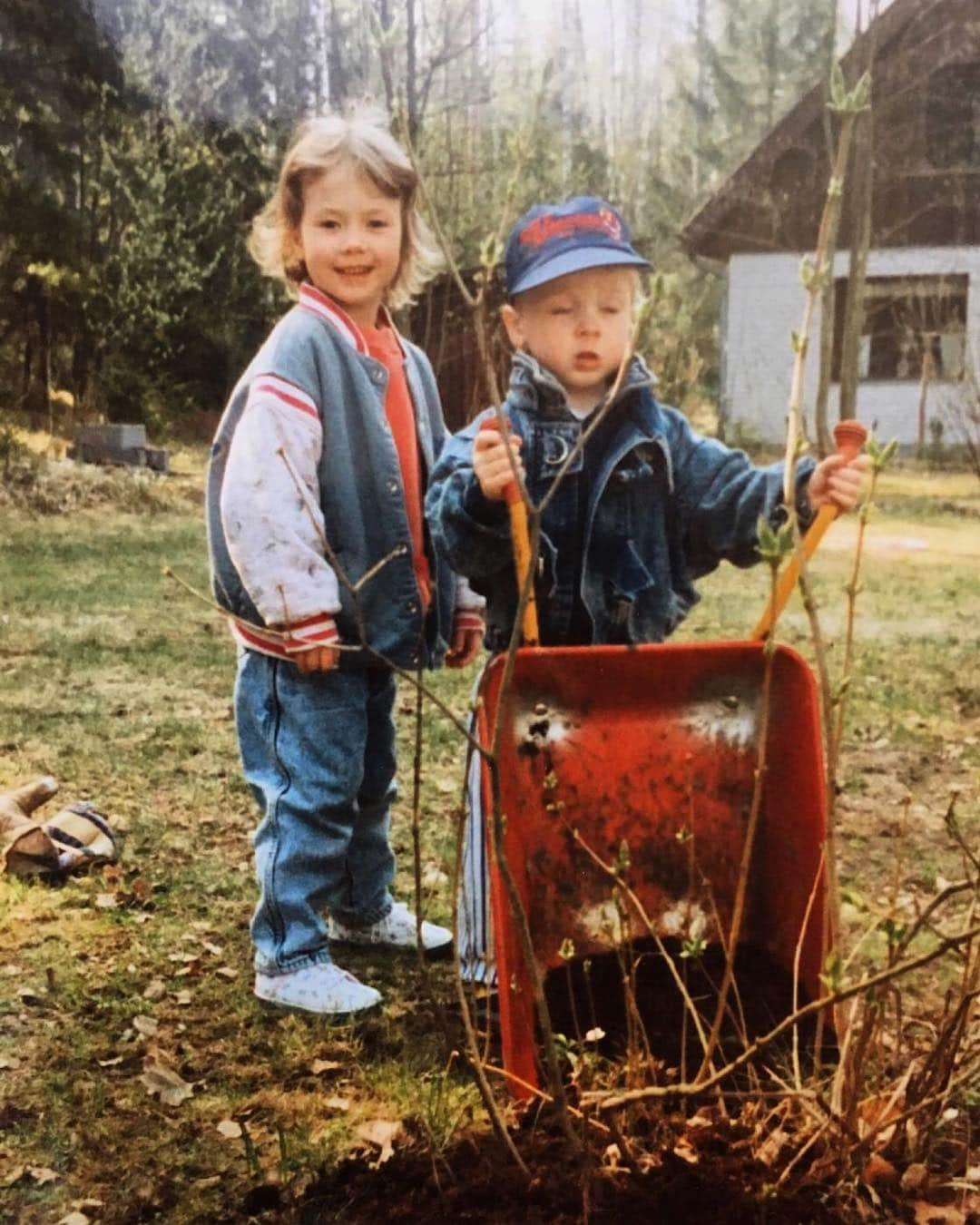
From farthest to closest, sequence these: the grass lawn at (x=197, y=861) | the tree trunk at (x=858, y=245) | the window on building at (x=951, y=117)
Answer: the tree trunk at (x=858, y=245), the window on building at (x=951, y=117), the grass lawn at (x=197, y=861)

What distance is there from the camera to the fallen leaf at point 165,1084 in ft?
5.68

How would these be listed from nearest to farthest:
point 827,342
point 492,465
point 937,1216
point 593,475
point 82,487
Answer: point 937,1216 < point 492,465 < point 593,475 < point 82,487 < point 827,342

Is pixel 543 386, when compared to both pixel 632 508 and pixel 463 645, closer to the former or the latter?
pixel 632 508

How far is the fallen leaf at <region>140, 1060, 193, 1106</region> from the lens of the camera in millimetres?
1731

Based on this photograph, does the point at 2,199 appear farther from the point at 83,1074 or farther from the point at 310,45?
the point at 83,1074

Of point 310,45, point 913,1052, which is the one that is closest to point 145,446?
point 310,45

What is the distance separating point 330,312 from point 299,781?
0.69 meters

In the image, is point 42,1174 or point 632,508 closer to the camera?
point 42,1174

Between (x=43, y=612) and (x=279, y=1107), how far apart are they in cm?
131

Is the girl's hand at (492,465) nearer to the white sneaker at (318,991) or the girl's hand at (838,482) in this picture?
the girl's hand at (838,482)

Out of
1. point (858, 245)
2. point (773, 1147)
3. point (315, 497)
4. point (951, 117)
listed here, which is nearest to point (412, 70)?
point (315, 497)

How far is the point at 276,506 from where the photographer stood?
1.78 meters

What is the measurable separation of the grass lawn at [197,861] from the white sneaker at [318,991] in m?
0.03

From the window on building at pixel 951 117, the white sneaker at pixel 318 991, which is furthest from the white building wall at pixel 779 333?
the white sneaker at pixel 318 991
